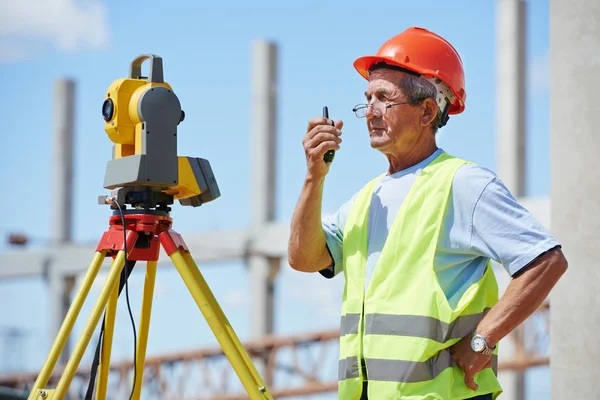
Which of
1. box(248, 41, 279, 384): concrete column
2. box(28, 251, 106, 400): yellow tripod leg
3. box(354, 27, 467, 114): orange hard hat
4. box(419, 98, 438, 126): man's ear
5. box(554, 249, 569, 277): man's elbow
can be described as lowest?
box(28, 251, 106, 400): yellow tripod leg

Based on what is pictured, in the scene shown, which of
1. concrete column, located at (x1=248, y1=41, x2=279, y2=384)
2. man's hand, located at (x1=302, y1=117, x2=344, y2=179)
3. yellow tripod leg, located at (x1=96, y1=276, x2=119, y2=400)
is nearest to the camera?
man's hand, located at (x1=302, y1=117, x2=344, y2=179)

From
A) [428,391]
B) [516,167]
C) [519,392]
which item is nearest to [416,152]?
[428,391]

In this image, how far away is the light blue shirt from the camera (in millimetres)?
3094

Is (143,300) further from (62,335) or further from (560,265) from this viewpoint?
(560,265)

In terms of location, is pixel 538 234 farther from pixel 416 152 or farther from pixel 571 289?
pixel 571 289

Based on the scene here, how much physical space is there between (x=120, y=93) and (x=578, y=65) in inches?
79.4

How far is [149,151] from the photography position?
3.46m

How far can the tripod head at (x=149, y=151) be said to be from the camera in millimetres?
3469

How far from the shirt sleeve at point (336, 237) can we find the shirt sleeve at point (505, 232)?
0.61 meters

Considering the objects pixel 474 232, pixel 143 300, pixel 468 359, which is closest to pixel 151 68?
pixel 143 300

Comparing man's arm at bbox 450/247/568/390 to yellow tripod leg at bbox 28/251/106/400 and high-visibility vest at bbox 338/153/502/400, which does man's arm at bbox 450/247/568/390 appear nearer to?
high-visibility vest at bbox 338/153/502/400

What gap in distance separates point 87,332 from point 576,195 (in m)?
2.18

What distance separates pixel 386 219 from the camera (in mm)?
3396

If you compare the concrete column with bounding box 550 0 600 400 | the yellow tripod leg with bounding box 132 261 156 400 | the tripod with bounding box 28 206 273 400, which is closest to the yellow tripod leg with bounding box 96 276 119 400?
the tripod with bounding box 28 206 273 400
